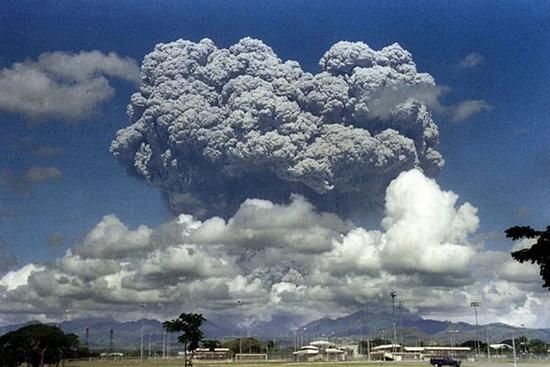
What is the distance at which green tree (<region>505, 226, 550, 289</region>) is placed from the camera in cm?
2856

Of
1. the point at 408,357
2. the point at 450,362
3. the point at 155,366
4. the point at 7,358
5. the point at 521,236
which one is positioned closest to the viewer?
the point at 521,236

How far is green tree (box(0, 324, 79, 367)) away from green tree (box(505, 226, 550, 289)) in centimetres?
7745

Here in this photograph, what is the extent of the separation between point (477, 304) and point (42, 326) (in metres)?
77.5

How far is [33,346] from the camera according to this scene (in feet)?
340

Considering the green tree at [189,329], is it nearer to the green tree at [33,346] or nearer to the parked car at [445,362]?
the green tree at [33,346]

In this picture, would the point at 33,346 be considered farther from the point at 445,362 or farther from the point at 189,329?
the point at 445,362

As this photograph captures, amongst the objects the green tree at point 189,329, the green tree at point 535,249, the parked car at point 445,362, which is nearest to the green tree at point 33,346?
the green tree at point 189,329

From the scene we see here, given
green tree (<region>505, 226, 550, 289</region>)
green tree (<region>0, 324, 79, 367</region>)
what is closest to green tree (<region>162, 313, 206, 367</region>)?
green tree (<region>0, 324, 79, 367</region>)

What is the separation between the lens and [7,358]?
95.2 metres

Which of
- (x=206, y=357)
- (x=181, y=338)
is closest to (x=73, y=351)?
(x=181, y=338)

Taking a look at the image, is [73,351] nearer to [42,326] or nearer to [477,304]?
[42,326]

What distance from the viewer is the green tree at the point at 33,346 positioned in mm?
98287

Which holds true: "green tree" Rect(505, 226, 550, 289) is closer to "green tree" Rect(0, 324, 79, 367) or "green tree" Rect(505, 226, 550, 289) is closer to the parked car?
"green tree" Rect(0, 324, 79, 367)

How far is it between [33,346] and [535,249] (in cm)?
8802
